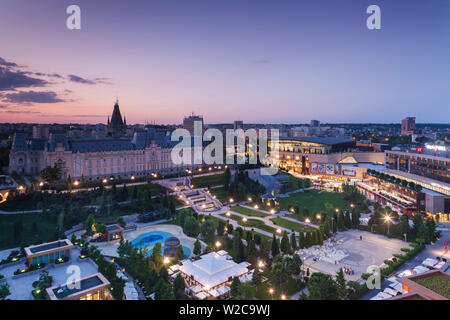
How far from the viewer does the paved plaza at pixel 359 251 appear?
110 ft

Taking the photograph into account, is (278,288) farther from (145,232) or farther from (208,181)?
(208,181)

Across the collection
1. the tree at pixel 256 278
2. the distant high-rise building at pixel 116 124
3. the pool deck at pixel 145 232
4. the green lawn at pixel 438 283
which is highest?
the distant high-rise building at pixel 116 124

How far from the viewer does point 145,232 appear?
4531 centimetres

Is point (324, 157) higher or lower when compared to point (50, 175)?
higher

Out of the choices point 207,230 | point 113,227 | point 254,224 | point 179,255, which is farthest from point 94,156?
point 179,255

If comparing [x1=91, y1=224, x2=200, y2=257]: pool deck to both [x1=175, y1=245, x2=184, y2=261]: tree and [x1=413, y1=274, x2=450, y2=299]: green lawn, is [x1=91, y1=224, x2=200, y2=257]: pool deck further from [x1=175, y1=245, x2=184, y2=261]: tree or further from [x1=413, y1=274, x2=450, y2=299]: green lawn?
[x1=413, y1=274, x2=450, y2=299]: green lawn

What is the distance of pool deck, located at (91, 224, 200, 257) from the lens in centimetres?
3884

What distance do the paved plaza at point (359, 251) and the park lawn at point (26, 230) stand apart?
114ft

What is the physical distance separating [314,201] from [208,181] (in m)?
25.2

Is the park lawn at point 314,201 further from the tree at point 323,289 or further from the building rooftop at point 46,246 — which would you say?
the building rooftop at point 46,246

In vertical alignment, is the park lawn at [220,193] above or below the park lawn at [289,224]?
above

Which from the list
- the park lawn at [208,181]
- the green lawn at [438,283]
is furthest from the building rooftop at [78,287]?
the park lawn at [208,181]

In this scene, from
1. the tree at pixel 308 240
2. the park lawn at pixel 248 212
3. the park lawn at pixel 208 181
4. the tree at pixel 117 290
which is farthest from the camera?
the park lawn at pixel 208 181
